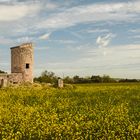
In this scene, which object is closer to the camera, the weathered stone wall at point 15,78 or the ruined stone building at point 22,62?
the weathered stone wall at point 15,78

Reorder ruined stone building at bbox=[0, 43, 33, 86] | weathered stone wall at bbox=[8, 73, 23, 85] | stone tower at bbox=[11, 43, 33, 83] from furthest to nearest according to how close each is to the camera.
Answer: stone tower at bbox=[11, 43, 33, 83] < ruined stone building at bbox=[0, 43, 33, 86] < weathered stone wall at bbox=[8, 73, 23, 85]

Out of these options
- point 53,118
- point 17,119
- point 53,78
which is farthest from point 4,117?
point 53,78

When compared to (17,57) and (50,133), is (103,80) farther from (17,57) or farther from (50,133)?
(50,133)

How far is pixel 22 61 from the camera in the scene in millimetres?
61000

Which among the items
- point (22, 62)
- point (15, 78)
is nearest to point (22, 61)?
point (22, 62)

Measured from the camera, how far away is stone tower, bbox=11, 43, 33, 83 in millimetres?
61062

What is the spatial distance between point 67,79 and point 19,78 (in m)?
28.9

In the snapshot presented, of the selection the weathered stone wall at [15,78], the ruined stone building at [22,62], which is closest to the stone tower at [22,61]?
the ruined stone building at [22,62]

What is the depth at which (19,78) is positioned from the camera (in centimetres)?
6025

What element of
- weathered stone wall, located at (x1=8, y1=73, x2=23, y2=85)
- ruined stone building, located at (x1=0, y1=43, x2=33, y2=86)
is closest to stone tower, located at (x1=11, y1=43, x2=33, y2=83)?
ruined stone building, located at (x1=0, y1=43, x2=33, y2=86)

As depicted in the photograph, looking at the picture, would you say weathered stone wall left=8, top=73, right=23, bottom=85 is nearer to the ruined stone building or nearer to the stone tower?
the ruined stone building

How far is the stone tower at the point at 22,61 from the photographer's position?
61.1 metres

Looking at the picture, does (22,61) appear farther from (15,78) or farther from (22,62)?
(15,78)

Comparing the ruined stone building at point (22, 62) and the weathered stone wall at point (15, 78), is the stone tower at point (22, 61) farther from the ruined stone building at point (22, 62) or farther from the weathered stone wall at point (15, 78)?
the weathered stone wall at point (15, 78)
